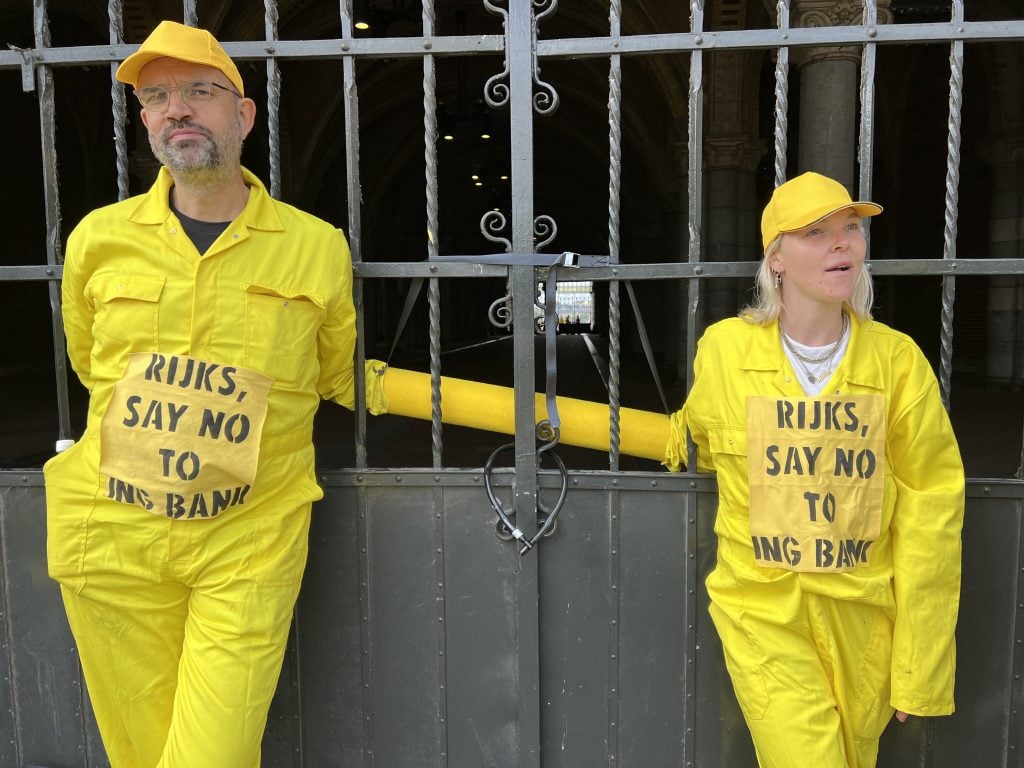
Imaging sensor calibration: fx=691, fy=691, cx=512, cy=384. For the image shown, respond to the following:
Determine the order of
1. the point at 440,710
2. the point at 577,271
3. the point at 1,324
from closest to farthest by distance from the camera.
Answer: the point at 577,271 → the point at 440,710 → the point at 1,324

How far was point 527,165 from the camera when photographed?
2.12 meters

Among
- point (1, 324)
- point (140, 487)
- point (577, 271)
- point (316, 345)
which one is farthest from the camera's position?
point (1, 324)

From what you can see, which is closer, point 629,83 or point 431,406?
point 431,406

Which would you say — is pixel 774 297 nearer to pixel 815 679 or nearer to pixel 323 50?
pixel 815 679

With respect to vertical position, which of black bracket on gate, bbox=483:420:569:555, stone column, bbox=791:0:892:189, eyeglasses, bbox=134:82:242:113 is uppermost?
stone column, bbox=791:0:892:189

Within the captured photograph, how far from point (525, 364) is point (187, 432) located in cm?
98

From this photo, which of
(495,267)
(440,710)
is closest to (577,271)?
(495,267)

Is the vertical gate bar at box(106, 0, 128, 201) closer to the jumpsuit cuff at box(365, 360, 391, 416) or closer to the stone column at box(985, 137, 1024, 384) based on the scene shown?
the jumpsuit cuff at box(365, 360, 391, 416)

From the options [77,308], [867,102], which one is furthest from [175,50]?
[867,102]

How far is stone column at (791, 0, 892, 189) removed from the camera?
204 inches

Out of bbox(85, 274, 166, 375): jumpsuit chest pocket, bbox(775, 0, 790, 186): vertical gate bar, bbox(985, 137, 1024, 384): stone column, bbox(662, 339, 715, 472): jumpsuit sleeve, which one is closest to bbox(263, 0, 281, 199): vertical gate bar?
bbox(85, 274, 166, 375): jumpsuit chest pocket

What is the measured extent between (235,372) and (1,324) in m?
13.4

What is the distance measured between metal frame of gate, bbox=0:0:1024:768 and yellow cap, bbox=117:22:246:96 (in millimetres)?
375

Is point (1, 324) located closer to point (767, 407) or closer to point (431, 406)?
point (431, 406)
